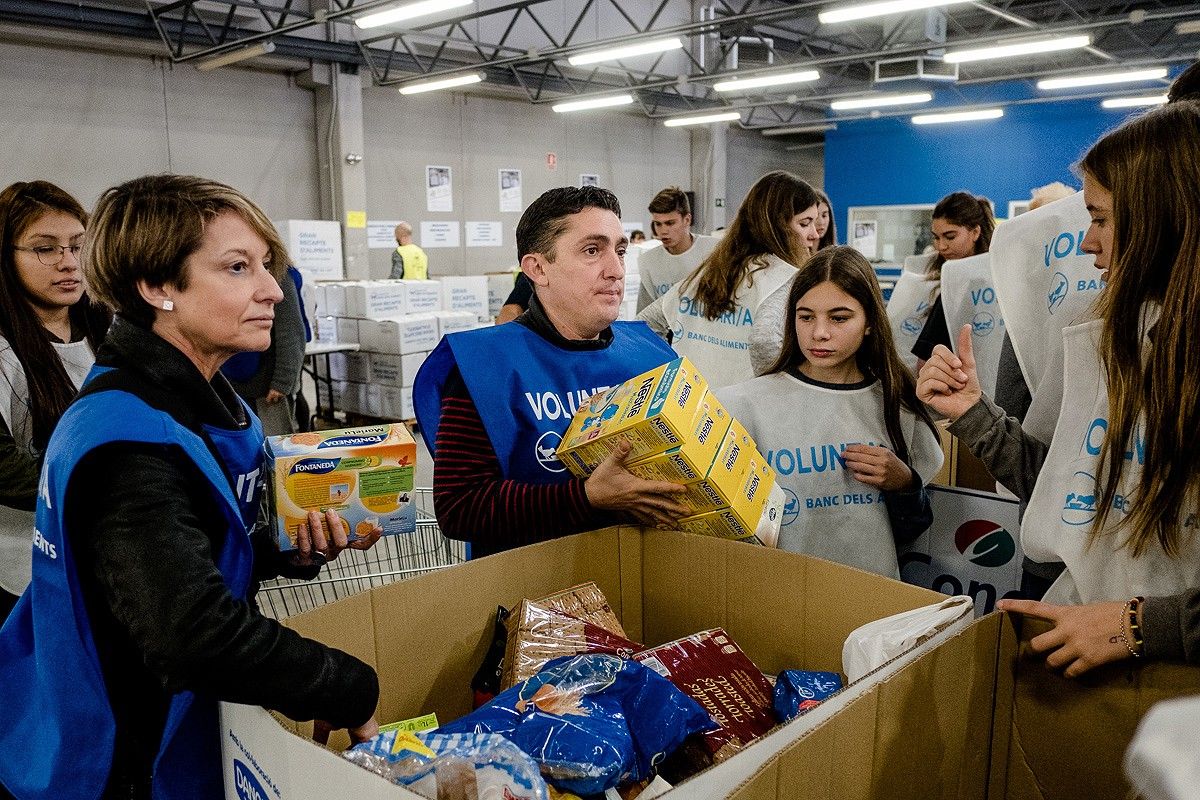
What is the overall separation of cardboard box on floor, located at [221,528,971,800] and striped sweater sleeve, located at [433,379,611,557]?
→ 0.09 m

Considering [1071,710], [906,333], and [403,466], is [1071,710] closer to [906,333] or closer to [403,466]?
[403,466]

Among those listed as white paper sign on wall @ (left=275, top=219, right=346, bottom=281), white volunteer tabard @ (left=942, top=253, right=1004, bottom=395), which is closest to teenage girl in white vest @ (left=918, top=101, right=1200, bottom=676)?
white volunteer tabard @ (left=942, top=253, right=1004, bottom=395)

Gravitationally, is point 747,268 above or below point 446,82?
below

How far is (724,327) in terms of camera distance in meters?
3.02

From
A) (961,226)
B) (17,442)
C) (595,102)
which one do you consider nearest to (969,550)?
(17,442)

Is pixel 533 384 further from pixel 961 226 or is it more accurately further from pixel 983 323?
pixel 961 226

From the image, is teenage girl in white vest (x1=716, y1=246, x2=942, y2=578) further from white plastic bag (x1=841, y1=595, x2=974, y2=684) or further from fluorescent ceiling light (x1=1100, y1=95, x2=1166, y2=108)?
fluorescent ceiling light (x1=1100, y1=95, x2=1166, y2=108)

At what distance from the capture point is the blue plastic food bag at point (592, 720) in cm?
94

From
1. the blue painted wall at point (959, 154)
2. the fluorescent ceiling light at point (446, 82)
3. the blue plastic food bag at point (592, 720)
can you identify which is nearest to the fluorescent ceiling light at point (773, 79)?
the fluorescent ceiling light at point (446, 82)

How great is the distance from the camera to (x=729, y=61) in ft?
44.6

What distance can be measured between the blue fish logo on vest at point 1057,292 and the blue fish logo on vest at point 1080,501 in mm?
707

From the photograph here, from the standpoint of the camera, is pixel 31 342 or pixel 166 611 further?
pixel 31 342

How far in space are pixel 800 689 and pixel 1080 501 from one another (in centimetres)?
45

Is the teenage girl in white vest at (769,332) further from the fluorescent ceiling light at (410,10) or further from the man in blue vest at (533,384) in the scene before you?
the fluorescent ceiling light at (410,10)
